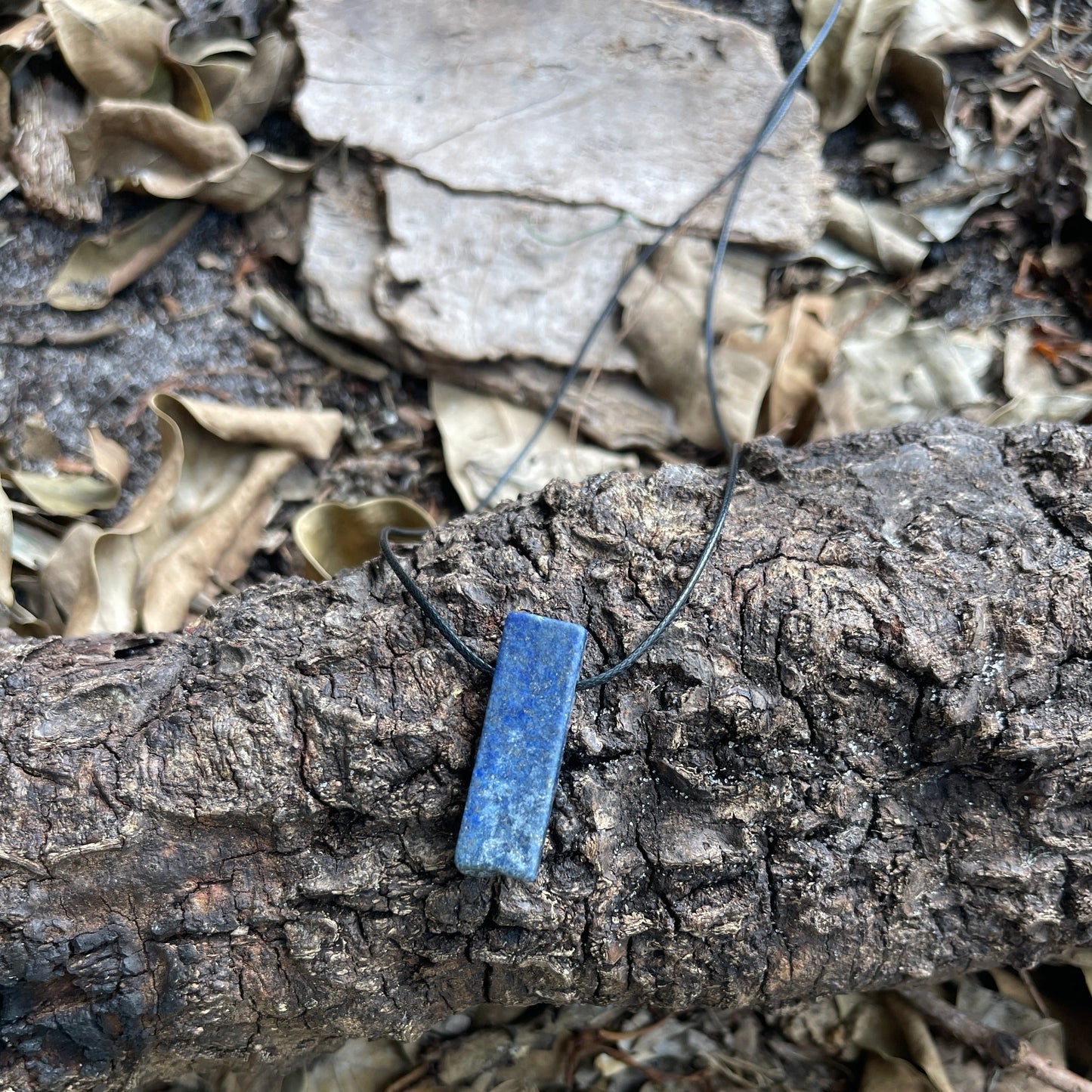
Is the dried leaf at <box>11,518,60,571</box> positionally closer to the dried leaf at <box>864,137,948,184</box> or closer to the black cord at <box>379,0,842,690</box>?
the black cord at <box>379,0,842,690</box>

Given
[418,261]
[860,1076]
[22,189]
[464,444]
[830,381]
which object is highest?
[22,189]

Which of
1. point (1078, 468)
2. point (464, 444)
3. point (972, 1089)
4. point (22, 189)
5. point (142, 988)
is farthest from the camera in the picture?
point (464, 444)

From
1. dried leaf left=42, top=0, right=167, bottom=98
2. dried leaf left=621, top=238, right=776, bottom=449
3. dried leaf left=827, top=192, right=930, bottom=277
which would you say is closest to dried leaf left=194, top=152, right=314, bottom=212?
dried leaf left=42, top=0, right=167, bottom=98

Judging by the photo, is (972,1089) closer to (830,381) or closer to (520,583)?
(520,583)

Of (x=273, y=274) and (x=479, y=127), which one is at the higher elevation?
(x=479, y=127)

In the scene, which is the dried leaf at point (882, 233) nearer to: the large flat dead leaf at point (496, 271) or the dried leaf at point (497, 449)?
the large flat dead leaf at point (496, 271)

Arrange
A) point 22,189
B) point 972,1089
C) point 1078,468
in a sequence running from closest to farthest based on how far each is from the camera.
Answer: point 1078,468
point 972,1089
point 22,189

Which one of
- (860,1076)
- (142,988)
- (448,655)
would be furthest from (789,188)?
(142,988)

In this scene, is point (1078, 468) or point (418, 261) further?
point (418, 261)
